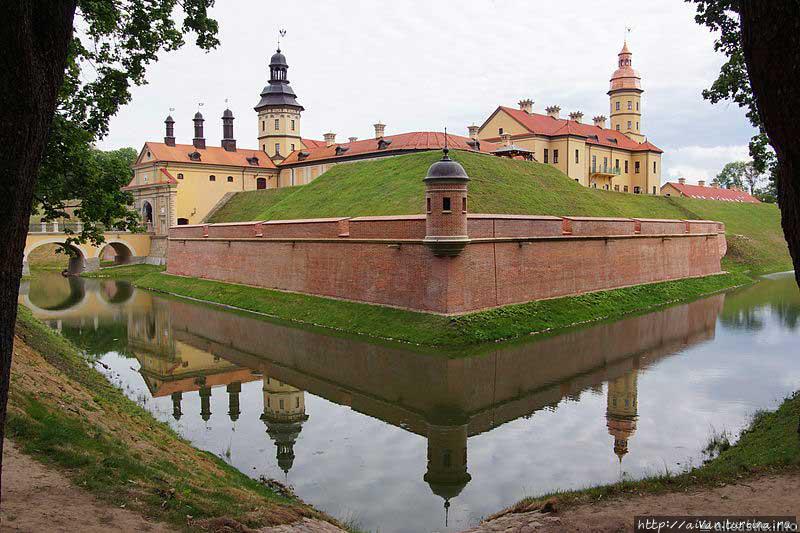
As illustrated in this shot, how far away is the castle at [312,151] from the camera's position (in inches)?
1778

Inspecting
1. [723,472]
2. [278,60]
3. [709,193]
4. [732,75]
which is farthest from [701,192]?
[723,472]

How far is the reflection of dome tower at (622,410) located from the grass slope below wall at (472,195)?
1225cm

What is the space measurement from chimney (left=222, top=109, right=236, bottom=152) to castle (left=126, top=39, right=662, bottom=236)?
8 cm

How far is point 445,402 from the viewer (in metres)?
12.4

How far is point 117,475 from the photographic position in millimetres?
6164

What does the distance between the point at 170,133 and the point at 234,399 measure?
40944mm

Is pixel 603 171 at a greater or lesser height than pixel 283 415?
greater

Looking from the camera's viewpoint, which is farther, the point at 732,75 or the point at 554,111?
the point at 554,111

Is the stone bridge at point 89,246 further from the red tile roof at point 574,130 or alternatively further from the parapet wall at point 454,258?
the red tile roof at point 574,130

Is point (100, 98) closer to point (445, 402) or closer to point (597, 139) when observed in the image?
point (445, 402)

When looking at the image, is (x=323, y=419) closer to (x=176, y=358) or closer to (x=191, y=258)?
(x=176, y=358)

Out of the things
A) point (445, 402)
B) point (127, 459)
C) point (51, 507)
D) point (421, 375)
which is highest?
point (51, 507)

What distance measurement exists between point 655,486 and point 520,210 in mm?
20899

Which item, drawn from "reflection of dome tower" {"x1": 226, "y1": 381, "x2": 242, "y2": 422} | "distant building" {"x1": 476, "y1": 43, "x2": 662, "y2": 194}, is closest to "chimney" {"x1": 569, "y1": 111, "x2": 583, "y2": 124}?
"distant building" {"x1": 476, "y1": 43, "x2": 662, "y2": 194}
